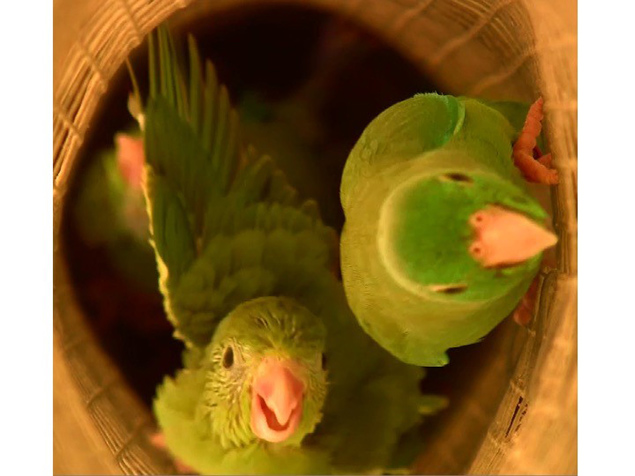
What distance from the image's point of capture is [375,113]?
0.84 metres

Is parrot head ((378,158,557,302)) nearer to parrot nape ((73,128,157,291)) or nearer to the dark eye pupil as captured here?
the dark eye pupil

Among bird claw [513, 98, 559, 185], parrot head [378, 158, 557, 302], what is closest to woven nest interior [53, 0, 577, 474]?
bird claw [513, 98, 559, 185]

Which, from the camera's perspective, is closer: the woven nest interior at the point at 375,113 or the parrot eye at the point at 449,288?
the parrot eye at the point at 449,288

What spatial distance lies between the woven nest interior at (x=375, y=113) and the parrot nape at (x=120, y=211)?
3 cm

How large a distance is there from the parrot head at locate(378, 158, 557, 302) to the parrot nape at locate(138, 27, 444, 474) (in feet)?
0.66

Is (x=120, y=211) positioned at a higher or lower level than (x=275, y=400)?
higher

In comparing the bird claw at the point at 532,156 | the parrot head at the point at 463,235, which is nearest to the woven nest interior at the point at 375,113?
the bird claw at the point at 532,156

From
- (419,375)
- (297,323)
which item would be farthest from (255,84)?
(419,375)

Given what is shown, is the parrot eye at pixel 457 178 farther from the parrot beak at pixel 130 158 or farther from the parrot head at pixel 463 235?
the parrot beak at pixel 130 158

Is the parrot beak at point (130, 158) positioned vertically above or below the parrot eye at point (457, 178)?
above

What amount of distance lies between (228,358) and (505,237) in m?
0.36

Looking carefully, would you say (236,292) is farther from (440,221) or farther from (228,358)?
(440,221)

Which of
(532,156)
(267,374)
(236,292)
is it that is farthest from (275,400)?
(532,156)

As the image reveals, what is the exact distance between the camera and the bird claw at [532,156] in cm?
69
